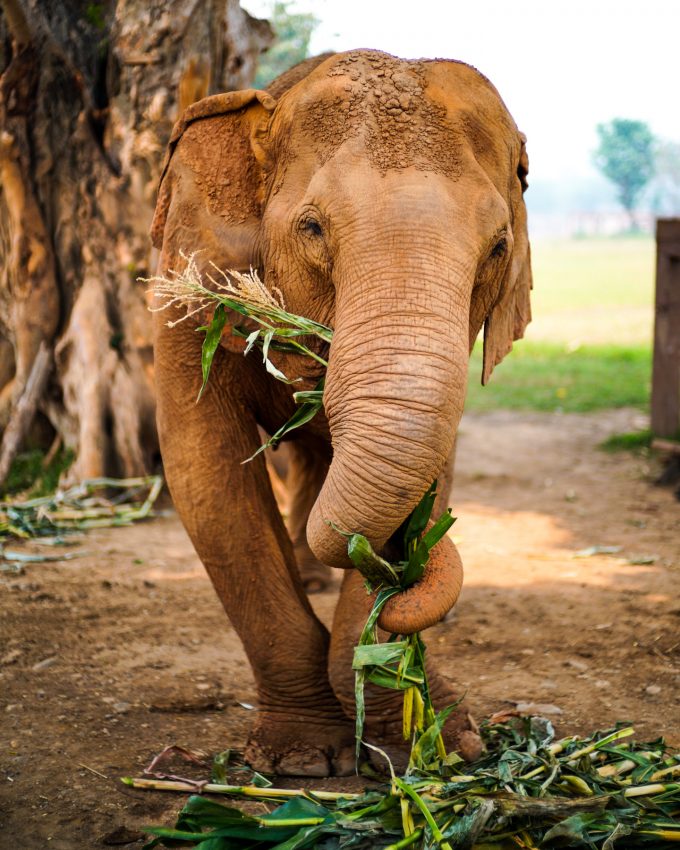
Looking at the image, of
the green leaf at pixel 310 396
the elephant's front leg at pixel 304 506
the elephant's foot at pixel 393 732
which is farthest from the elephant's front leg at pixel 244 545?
the elephant's front leg at pixel 304 506

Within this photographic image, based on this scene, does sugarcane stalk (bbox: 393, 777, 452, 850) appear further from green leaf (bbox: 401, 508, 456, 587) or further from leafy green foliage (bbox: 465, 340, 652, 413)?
leafy green foliage (bbox: 465, 340, 652, 413)

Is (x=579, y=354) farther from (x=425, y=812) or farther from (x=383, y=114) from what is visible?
(x=425, y=812)

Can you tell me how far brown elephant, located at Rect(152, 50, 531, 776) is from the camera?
3.30m

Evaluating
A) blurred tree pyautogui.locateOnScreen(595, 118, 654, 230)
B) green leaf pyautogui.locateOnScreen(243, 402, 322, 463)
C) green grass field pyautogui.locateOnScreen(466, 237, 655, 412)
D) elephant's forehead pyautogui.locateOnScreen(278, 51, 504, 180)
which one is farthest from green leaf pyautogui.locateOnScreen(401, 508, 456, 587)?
blurred tree pyautogui.locateOnScreen(595, 118, 654, 230)

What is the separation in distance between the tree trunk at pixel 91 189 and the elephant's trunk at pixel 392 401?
5797 mm

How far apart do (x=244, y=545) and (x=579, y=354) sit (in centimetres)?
1363

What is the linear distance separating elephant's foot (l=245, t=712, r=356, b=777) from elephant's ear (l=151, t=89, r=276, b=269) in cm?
177

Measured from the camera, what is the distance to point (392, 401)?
3.23m

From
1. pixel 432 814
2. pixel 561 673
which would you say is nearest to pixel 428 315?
pixel 432 814

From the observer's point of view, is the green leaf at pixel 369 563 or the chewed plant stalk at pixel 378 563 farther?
the chewed plant stalk at pixel 378 563

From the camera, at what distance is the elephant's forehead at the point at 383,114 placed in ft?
12.0

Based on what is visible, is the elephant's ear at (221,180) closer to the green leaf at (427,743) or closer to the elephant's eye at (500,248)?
the elephant's eye at (500,248)

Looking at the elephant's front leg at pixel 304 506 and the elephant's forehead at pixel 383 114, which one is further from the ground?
the elephant's forehead at pixel 383 114

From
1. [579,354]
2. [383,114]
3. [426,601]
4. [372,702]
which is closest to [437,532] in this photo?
[426,601]
